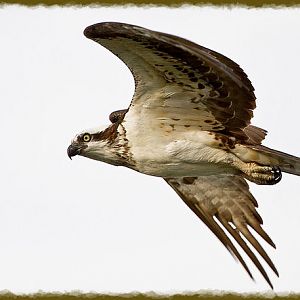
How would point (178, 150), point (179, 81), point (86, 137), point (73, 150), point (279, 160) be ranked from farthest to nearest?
1. point (73, 150)
2. point (86, 137)
3. point (178, 150)
4. point (279, 160)
5. point (179, 81)

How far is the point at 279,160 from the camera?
54.4ft

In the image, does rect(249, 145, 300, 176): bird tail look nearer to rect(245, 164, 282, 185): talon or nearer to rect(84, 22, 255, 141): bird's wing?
rect(245, 164, 282, 185): talon

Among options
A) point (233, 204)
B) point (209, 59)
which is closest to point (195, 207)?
point (233, 204)

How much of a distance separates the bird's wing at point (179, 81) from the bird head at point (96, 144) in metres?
0.49

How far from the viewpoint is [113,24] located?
1512cm

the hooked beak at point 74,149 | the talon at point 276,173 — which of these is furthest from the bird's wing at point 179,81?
the hooked beak at point 74,149

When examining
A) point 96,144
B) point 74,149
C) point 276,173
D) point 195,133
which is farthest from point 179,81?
point 74,149

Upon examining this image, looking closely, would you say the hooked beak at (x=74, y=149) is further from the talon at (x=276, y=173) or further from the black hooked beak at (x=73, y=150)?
the talon at (x=276, y=173)

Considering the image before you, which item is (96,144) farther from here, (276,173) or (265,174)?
(276,173)

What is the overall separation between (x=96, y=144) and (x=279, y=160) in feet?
7.64

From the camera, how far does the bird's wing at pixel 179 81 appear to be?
49.8 ft

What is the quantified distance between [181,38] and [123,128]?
2.19 metres

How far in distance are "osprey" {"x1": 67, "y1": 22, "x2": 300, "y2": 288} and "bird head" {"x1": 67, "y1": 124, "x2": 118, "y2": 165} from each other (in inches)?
0.5

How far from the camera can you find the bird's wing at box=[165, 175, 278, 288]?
17.6 metres
